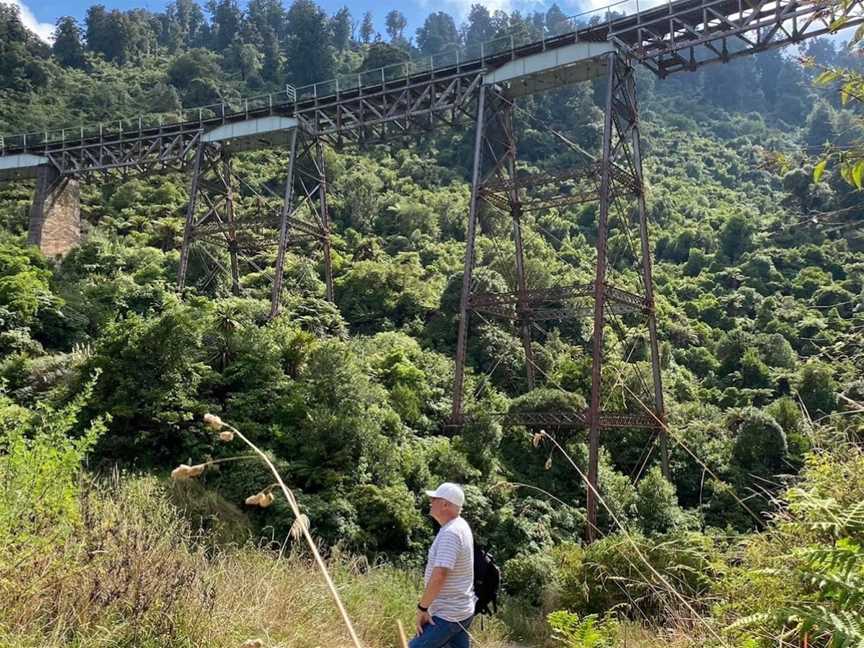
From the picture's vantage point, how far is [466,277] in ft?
44.6

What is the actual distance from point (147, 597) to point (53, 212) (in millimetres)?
21659

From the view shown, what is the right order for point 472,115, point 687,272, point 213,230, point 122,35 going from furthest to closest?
point 122,35 < point 687,272 < point 213,230 < point 472,115

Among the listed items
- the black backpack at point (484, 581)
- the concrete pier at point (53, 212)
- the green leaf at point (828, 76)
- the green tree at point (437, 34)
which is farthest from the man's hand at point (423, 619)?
the green tree at point (437, 34)

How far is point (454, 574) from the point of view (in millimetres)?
3764

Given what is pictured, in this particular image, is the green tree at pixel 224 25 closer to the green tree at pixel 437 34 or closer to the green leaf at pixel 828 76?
the green tree at pixel 437 34

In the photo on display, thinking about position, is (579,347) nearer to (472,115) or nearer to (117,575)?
(472,115)

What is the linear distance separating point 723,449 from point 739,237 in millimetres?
20436

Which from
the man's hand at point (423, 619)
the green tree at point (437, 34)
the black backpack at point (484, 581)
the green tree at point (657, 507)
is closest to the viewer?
the man's hand at point (423, 619)

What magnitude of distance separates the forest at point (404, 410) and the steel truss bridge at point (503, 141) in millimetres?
1077

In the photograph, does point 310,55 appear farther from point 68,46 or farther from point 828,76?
point 828,76

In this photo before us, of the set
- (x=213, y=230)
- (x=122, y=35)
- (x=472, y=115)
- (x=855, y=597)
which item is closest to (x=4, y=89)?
(x=122, y=35)

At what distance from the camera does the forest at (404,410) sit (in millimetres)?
3027

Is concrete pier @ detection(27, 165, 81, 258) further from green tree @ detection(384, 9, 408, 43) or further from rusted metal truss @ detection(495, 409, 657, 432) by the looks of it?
green tree @ detection(384, 9, 408, 43)

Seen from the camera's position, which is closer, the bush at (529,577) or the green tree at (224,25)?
the bush at (529,577)
